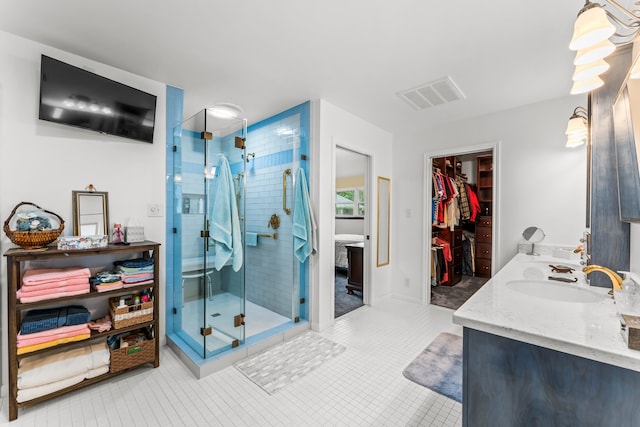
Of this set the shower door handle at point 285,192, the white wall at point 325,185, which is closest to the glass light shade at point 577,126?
the white wall at point 325,185

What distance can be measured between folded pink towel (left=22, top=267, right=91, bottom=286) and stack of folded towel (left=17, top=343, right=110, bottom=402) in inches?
20.2

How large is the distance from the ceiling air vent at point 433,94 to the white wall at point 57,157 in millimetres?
2511

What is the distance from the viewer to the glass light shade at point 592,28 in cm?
90

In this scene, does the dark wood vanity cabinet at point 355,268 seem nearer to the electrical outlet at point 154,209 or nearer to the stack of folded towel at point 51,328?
the electrical outlet at point 154,209

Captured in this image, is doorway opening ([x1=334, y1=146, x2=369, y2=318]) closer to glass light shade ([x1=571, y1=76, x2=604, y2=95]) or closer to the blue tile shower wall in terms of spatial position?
the blue tile shower wall

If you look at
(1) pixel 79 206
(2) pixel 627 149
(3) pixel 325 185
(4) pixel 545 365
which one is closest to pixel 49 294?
(1) pixel 79 206

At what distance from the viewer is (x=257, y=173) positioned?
3.63 m

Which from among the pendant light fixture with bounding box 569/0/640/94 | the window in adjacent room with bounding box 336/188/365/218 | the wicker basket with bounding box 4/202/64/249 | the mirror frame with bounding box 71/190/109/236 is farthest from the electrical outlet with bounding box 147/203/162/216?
the window in adjacent room with bounding box 336/188/365/218

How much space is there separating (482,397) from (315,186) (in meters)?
2.30

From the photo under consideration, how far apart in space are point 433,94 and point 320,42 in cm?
141

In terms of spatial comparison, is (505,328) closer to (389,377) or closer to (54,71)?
(389,377)

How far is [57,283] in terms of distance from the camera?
1.81 meters

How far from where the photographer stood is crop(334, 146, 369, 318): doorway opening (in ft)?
12.8

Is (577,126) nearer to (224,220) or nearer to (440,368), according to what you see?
(440,368)
